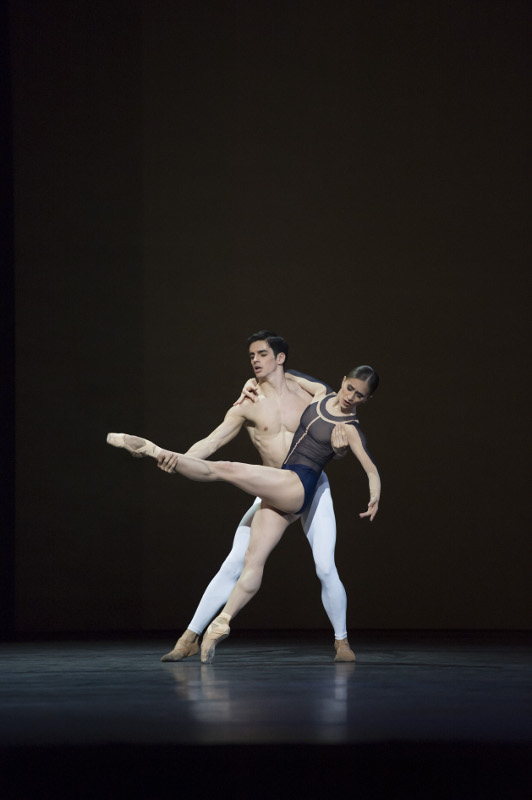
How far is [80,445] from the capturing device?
696 cm

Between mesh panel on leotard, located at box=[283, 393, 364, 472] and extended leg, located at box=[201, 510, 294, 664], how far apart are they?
0.88 ft

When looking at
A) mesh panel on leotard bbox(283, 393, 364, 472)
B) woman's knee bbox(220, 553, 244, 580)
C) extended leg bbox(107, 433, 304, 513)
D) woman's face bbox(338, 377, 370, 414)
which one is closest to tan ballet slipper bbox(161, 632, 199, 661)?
woman's knee bbox(220, 553, 244, 580)

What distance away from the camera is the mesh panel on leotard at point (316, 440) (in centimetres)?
473

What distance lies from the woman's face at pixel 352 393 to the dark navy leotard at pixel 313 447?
0.06 m

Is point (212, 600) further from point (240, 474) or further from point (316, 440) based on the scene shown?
point (316, 440)

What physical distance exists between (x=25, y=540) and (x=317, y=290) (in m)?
2.47

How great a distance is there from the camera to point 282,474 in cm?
459

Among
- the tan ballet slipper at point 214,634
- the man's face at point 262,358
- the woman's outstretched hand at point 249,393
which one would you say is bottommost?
the tan ballet slipper at point 214,634

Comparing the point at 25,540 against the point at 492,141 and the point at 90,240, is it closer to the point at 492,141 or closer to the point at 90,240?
the point at 90,240

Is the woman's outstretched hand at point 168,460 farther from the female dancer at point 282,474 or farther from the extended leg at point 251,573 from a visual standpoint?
the extended leg at point 251,573

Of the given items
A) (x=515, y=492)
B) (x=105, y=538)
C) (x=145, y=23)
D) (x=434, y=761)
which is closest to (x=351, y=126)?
(x=145, y=23)

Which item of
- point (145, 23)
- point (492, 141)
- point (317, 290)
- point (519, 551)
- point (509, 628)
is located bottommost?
point (509, 628)

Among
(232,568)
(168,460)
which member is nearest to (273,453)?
(232,568)

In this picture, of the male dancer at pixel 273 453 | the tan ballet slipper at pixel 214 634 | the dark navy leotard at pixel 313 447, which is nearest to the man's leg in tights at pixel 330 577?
the male dancer at pixel 273 453
